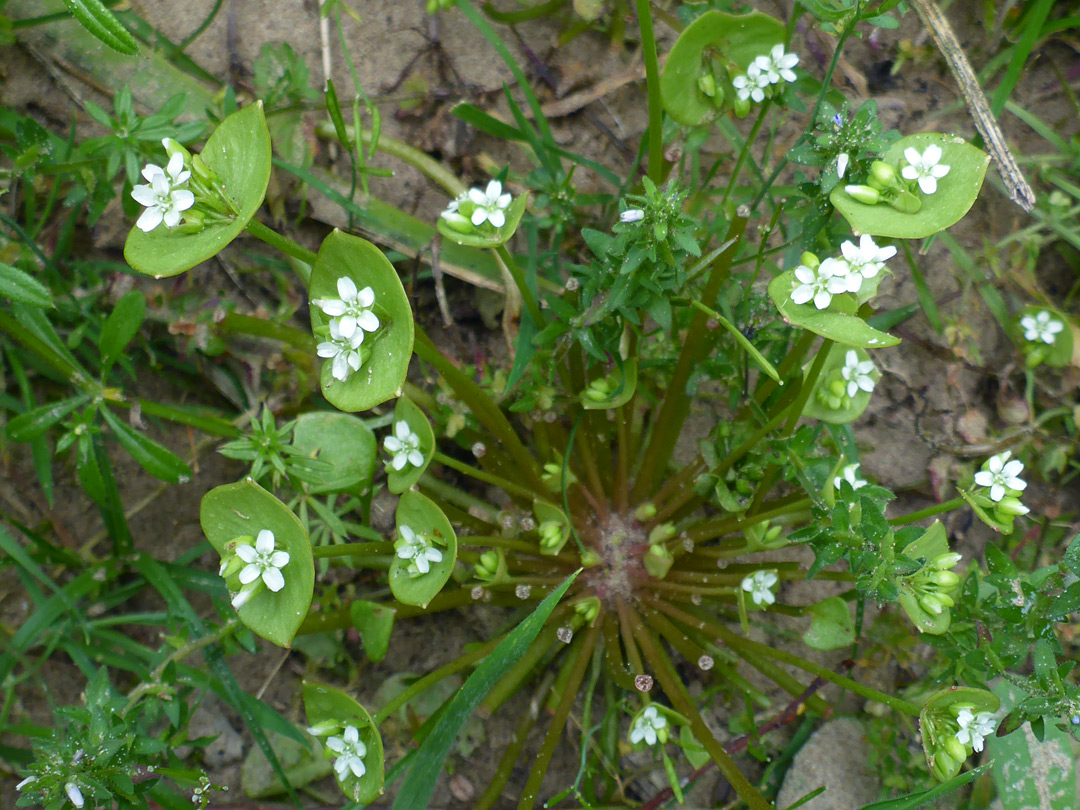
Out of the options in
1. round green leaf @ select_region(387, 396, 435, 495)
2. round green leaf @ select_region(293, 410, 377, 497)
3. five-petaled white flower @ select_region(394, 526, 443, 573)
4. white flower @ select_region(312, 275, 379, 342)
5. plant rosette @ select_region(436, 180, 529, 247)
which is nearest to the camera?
white flower @ select_region(312, 275, 379, 342)

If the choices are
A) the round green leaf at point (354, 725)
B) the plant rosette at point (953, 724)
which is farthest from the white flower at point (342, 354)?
the plant rosette at point (953, 724)

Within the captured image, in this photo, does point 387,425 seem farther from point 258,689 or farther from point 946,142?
point 946,142

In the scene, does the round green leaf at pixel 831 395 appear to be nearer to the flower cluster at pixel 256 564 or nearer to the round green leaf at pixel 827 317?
the round green leaf at pixel 827 317

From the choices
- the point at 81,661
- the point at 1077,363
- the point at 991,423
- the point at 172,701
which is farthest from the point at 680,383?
the point at 81,661

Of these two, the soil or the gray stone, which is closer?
the gray stone

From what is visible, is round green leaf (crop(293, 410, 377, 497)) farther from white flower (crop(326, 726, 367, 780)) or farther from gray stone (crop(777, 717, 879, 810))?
gray stone (crop(777, 717, 879, 810))

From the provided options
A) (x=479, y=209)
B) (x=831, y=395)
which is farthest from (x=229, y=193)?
(x=831, y=395)

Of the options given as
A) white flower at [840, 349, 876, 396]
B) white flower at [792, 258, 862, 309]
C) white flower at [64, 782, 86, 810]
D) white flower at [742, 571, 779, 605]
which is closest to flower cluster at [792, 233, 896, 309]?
white flower at [792, 258, 862, 309]
